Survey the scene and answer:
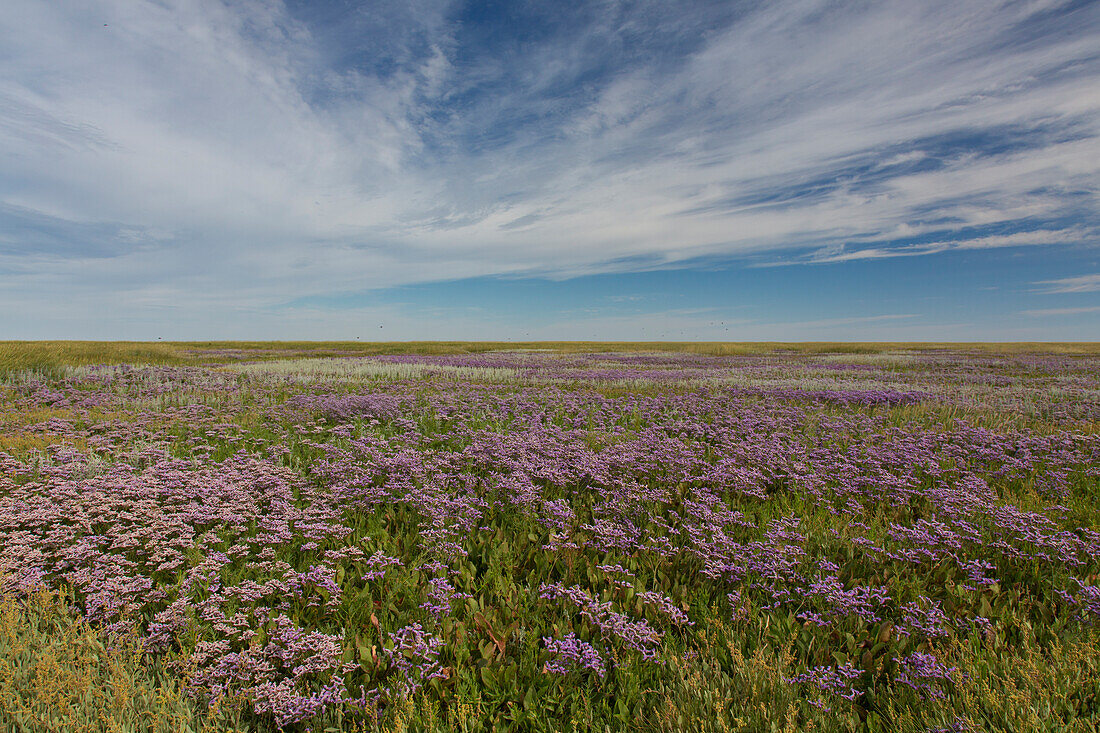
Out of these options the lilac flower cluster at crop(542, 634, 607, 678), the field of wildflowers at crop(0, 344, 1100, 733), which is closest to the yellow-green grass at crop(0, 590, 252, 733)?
the field of wildflowers at crop(0, 344, 1100, 733)

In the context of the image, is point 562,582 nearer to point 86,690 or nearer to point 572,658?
point 572,658

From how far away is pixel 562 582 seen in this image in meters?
3.95

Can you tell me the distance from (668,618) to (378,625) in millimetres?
2295

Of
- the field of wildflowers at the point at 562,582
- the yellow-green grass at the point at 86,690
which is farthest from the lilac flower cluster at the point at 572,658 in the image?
the yellow-green grass at the point at 86,690

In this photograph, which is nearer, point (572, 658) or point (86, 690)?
→ point (86, 690)

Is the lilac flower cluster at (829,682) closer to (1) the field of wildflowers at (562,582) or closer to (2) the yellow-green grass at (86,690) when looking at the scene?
(1) the field of wildflowers at (562,582)

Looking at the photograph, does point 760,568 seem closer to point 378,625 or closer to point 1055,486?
point 378,625

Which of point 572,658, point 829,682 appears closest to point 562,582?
point 572,658

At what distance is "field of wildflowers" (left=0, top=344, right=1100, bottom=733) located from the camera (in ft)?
9.19

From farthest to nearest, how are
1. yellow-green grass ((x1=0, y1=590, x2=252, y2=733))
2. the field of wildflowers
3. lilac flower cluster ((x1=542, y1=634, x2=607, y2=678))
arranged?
lilac flower cluster ((x1=542, y1=634, x2=607, y2=678)) < the field of wildflowers < yellow-green grass ((x1=0, y1=590, x2=252, y2=733))

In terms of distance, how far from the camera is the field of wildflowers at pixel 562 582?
280 cm

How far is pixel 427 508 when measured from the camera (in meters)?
4.97

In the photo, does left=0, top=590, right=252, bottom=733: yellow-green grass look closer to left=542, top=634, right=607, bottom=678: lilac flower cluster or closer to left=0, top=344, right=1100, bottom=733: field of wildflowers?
left=0, top=344, right=1100, bottom=733: field of wildflowers

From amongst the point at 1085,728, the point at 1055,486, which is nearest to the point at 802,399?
the point at 1055,486
